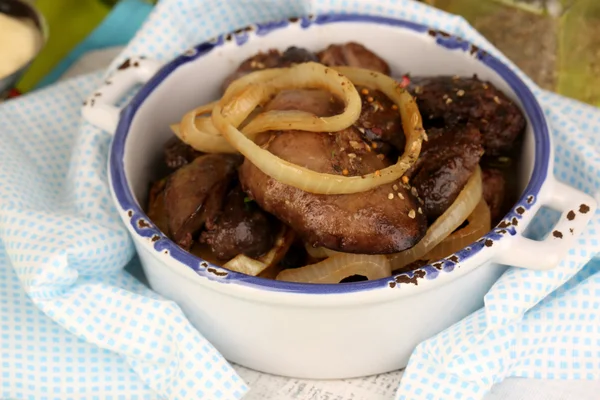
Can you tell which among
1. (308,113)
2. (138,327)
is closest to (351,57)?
(308,113)

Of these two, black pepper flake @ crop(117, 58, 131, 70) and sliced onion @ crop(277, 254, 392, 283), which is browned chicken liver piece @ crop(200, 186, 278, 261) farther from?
black pepper flake @ crop(117, 58, 131, 70)

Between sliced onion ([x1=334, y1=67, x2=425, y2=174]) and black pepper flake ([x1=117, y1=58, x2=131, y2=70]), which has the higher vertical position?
sliced onion ([x1=334, y1=67, x2=425, y2=174])

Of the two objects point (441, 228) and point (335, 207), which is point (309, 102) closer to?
point (335, 207)

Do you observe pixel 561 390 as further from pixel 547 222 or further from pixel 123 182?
pixel 123 182

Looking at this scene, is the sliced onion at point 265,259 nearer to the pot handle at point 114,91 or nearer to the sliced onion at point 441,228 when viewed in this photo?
the sliced onion at point 441,228

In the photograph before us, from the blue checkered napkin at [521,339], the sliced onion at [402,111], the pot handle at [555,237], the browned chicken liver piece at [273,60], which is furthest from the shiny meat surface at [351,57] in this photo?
the blue checkered napkin at [521,339]

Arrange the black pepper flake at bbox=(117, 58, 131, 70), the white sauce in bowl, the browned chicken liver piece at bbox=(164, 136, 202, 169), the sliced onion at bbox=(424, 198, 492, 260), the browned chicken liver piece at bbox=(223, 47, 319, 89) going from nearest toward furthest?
the sliced onion at bbox=(424, 198, 492, 260)
the browned chicken liver piece at bbox=(164, 136, 202, 169)
the browned chicken liver piece at bbox=(223, 47, 319, 89)
the black pepper flake at bbox=(117, 58, 131, 70)
the white sauce in bowl

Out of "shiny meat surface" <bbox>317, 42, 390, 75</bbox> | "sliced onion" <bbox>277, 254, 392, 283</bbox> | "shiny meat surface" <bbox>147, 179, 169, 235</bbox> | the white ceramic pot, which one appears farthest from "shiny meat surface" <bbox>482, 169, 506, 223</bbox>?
"shiny meat surface" <bbox>147, 179, 169, 235</bbox>
